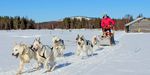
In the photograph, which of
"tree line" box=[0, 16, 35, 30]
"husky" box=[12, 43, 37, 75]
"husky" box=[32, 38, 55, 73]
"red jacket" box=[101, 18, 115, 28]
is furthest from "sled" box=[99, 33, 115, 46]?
"tree line" box=[0, 16, 35, 30]

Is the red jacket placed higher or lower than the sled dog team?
higher

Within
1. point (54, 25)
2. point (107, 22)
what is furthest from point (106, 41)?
point (54, 25)

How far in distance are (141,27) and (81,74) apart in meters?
67.2

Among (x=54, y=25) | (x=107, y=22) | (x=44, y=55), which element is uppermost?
(x=54, y=25)

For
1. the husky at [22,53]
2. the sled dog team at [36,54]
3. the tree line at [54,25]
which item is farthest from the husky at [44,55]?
the tree line at [54,25]

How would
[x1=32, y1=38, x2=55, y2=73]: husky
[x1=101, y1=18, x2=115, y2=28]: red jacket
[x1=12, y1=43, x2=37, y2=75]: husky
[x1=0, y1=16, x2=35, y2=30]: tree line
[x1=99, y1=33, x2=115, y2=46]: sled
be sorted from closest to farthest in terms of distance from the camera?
[x1=12, y1=43, x2=37, y2=75]: husky < [x1=32, y1=38, x2=55, y2=73]: husky < [x1=99, y1=33, x2=115, y2=46]: sled < [x1=101, y1=18, x2=115, y2=28]: red jacket < [x1=0, y1=16, x2=35, y2=30]: tree line

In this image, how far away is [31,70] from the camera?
963 cm

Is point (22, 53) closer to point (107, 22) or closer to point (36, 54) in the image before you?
point (36, 54)

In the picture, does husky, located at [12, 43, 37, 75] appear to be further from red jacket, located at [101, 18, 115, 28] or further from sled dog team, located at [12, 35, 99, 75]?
red jacket, located at [101, 18, 115, 28]

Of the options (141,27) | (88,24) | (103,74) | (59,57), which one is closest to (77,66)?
(103,74)

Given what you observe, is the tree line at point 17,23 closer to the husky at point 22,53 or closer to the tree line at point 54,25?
the tree line at point 54,25

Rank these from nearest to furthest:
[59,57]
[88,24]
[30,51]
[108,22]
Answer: [30,51]
[59,57]
[108,22]
[88,24]

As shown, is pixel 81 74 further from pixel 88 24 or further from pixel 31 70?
pixel 88 24

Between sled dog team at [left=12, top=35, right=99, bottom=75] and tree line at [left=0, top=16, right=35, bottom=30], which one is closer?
sled dog team at [left=12, top=35, right=99, bottom=75]
